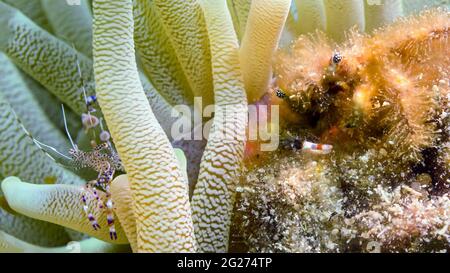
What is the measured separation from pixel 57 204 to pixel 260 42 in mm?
1109

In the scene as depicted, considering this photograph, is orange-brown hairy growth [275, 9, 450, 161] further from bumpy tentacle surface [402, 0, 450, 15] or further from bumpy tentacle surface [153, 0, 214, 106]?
bumpy tentacle surface [402, 0, 450, 15]

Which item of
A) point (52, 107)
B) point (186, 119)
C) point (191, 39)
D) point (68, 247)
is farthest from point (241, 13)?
point (68, 247)

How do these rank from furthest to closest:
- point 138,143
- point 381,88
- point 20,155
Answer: point 20,155 → point 381,88 → point 138,143

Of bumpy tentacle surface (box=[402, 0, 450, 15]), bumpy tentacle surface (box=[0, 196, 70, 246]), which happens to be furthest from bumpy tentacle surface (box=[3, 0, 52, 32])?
bumpy tentacle surface (box=[402, 0, 450, 15])

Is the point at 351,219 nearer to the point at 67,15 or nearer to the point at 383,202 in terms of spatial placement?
the point at 383,202

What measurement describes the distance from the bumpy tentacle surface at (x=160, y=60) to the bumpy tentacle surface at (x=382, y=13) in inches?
40.9

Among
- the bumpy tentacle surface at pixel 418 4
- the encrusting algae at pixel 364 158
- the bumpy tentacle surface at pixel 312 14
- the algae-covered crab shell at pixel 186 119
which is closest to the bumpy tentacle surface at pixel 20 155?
the algae-covered crab shell at pixel 186 119

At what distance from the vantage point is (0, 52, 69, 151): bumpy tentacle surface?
7.73 feet

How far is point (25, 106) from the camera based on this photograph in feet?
7.85

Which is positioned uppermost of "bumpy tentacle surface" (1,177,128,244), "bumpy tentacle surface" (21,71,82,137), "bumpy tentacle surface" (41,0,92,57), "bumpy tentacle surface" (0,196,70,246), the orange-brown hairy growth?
"bumpy tentacle surface" (41,0,92,57)

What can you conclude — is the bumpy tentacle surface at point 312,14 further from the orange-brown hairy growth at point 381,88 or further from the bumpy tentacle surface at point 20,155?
the bumpy tentacle surface at point 20,155

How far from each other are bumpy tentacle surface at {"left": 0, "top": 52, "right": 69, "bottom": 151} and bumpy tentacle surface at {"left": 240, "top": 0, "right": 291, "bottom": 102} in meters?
1.05

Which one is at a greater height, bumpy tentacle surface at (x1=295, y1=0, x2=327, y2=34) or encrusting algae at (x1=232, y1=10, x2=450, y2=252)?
bumpy tentacle surface at (x1=295, y1=0, x2=327, y2=34)

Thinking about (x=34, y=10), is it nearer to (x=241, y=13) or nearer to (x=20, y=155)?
(x=20, y=155)
